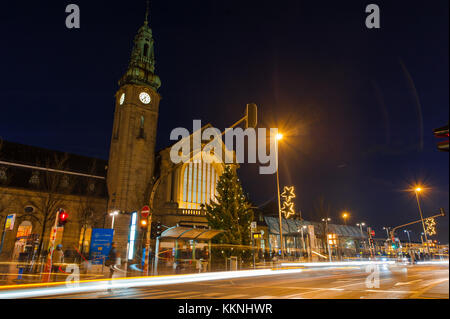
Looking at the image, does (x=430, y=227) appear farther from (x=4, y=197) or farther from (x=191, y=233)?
(x=4, y=197)

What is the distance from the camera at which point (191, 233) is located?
989 inches

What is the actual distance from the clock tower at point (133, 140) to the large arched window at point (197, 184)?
18.2ft

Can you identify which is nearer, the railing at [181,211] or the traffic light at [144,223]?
the traffic light at [144,223]

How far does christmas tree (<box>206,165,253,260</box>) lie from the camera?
26286mm

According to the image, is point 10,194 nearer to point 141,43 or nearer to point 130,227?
point 130,227

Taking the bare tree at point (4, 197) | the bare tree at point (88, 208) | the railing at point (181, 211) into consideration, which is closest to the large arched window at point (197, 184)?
the railing at point (181, 211)

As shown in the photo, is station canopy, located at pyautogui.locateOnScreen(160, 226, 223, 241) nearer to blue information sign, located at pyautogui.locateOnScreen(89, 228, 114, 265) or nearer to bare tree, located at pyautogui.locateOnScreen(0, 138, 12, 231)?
blue information sign, located at pyautogui.locateOnScreen(89, 228, 114, 265)

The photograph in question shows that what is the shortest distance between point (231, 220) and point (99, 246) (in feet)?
39.5

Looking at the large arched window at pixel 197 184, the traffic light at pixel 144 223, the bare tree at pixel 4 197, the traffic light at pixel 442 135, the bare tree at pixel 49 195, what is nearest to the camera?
the traffic light at pixel 442 135

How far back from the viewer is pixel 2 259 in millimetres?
30984

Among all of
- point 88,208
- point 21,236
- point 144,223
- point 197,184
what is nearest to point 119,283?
point 144,223

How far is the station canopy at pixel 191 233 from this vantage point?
2466 cm

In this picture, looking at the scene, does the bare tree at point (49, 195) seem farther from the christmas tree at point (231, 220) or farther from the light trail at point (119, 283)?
the light trail at point (119, 283)
